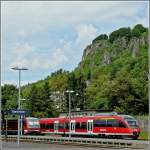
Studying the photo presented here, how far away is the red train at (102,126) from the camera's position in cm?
5309

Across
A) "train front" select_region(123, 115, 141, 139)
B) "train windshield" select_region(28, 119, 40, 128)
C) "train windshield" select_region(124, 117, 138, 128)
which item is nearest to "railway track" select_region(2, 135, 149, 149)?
"train front" select_region(123, 115, 141, 139)

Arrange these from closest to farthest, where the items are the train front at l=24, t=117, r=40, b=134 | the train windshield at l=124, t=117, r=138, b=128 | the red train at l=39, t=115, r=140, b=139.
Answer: the red train at l=39, t=115, r=140, b=139 → the train windshield at l=124, t=117, r=138, b=128 → the train front at l=24, t=117, r=40, b=134

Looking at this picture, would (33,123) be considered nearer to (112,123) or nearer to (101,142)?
(112,123)

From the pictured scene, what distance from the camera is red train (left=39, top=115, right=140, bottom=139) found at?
53.1 meters

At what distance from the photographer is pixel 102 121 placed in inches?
2181

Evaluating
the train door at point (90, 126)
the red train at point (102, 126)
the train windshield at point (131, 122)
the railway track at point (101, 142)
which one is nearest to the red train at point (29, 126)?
the red train at point (102, 126)

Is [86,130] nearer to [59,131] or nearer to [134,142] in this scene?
[59,131]

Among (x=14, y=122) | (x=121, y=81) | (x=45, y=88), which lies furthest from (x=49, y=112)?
(x=14, y=122)

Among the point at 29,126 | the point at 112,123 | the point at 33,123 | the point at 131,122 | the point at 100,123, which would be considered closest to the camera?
the point at 131,122

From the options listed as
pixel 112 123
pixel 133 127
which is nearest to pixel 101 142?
pixel 112 123

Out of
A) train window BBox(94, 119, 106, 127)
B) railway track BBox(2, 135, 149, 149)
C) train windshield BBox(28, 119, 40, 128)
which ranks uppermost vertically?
train window BBox(94, 119, 106, 127)

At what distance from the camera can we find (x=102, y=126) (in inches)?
2175

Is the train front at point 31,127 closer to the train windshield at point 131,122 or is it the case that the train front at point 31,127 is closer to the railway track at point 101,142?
the railway track at point 101,142

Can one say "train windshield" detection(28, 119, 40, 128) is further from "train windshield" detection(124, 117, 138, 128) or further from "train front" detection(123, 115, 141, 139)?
"train windshield" detection(124, 117, 138, 128)
